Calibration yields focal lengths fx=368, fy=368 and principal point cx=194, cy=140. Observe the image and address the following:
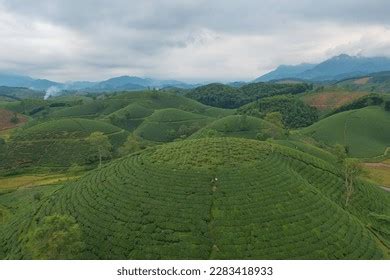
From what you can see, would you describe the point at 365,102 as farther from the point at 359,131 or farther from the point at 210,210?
the point at 210,210

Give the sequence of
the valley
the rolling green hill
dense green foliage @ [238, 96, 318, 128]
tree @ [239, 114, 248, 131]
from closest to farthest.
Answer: the valley
tree @ [239, 114, 248, 131]
the rolling green hill
dense green foliage @ [238, 96, 318, 128]

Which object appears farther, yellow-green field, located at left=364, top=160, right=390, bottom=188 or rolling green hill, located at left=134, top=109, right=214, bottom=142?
rolling green hill, located at left=134, top=109, right=214, bottom=142

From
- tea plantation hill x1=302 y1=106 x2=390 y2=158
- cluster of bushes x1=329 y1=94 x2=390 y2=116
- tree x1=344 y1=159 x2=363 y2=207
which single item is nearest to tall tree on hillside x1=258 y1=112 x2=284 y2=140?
tea plantation hill x1=302 y1=106 x2=390 y2=158

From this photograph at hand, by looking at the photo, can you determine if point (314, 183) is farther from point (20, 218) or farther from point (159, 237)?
point (20, 218)

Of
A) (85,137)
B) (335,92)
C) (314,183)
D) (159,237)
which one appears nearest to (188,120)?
(85,137)

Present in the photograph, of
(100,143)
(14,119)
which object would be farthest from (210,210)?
(14,119)

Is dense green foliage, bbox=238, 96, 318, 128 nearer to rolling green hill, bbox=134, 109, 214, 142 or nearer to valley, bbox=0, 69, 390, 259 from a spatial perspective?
rolling green hill, bbox=134, 109, 214, 142

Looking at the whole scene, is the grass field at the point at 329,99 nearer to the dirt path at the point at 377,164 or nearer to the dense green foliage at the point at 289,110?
the dense green foliage at the point at 289,110
